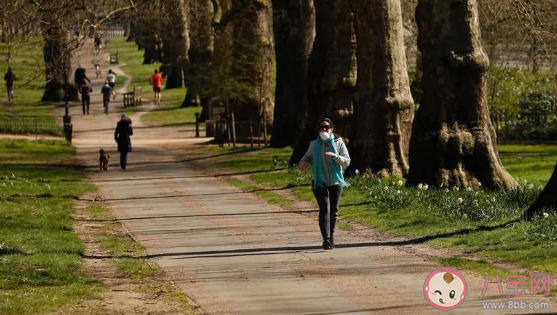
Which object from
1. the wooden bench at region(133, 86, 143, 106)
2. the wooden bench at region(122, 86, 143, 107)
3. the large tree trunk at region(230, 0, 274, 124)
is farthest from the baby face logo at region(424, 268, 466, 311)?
the wooden bench at region(133, 86, 143, 106)

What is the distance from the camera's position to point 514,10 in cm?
3106

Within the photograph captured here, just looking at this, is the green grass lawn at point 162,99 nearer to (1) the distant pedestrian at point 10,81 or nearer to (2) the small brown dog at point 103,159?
(1) the distant pedestrian at point 10,81

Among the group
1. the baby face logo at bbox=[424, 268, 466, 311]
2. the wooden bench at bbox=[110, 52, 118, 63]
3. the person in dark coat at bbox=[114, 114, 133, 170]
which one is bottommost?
the baby face logo at bbox=[424, 268, 466, 311]

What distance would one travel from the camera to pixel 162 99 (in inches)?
2857

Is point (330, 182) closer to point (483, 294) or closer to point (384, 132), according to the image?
point (483, 294)

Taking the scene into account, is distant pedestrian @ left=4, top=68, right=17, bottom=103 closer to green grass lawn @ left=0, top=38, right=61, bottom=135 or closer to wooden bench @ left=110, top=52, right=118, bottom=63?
green grass lawn @ left=0, top=38, right=61, bottom=135

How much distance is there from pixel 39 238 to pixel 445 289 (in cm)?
798

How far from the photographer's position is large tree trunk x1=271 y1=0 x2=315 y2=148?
39.1 metres

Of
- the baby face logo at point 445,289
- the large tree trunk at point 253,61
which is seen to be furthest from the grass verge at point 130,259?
the large tree trunk at point 253,61

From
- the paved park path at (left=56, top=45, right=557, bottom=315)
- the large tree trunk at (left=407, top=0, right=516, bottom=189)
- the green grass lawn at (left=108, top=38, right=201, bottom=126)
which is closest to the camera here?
the paved park path at (left=56, top=45, right=557, bottom=315)

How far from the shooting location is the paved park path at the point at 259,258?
43.6ft

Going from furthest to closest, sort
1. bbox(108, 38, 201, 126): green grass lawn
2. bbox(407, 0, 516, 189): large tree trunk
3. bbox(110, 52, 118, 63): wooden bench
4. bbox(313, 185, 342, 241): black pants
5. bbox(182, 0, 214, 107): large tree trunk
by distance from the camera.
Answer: bbox(110, 52, 118, 63): wooden bench → bbox(108, 38, 201, 126): green grass lawn → bbox(182, 0, 214, 107): large tree trunk → bbox(407, 0, 516, 189): large tree trunk → bbox(313, 185, 342, 241): black pants

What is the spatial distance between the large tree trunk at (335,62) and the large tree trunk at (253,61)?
1092cm

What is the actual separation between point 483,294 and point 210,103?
38147 mm
